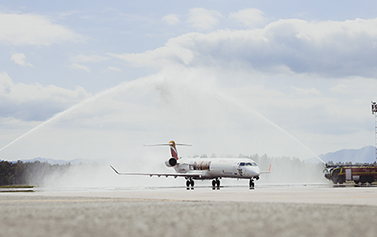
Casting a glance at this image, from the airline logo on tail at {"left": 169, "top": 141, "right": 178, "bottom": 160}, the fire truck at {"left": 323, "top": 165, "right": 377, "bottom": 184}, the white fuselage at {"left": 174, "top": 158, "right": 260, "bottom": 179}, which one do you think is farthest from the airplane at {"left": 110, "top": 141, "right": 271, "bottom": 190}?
the fire truck at {"left": 323, "top": 165, "right": 377, "bottom": 184}

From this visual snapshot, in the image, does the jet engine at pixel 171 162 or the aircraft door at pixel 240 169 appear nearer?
the aircraft door at pixel 240 169

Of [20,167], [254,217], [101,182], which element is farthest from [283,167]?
[254,217]

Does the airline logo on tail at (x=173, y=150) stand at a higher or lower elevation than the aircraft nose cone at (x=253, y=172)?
higher

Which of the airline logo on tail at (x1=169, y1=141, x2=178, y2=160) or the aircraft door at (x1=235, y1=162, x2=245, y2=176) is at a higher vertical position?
the airline logo on tail at (x1=169, y1=141, x2=178, y2=160)

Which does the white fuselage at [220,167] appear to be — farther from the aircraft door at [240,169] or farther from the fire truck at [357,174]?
the fire truck at [357,174]

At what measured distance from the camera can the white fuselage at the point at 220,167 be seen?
66.3m

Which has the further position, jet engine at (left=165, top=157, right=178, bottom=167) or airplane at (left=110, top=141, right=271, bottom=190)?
jet engine at (left=165, top=157, right=178, bottom=167)

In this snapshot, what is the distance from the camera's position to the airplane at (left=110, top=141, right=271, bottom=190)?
2611 inches

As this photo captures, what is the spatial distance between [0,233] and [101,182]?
110 meters

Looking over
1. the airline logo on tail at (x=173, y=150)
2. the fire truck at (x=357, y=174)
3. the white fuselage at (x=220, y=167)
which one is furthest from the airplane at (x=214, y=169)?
the fire truck at (x=357, y=174)

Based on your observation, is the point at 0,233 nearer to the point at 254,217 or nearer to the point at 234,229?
the point at 234,229

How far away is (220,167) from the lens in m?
71.2

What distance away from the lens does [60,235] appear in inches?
455

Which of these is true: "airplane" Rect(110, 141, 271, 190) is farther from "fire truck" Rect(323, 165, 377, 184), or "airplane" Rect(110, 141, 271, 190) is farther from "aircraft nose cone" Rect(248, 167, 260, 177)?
"fire truck" Rect(323, 165, 377, 184)
